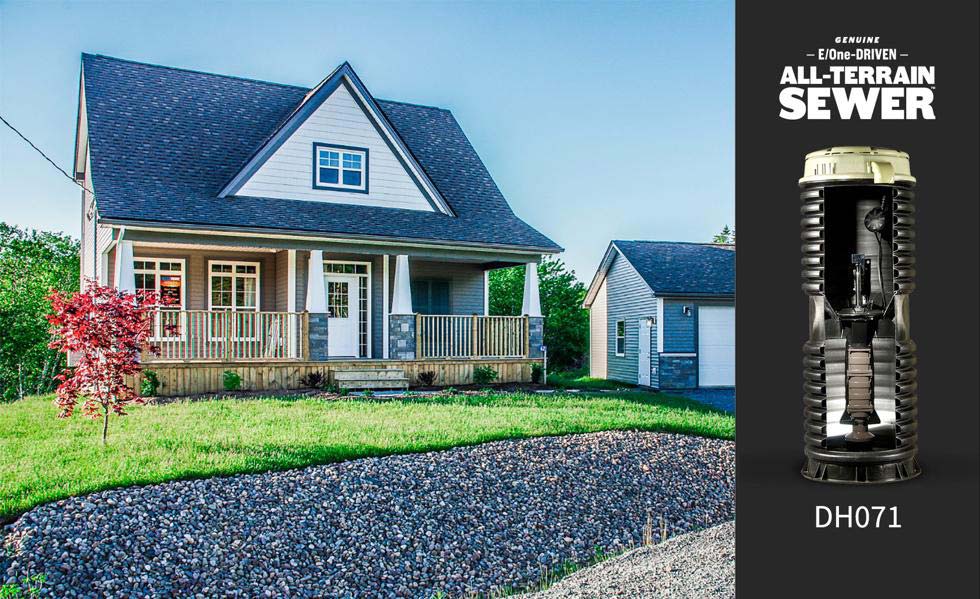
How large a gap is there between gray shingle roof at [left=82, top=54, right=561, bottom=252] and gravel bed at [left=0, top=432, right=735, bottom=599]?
7883 millimetres

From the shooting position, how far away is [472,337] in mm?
16375

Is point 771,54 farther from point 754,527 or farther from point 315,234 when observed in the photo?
point 315,234

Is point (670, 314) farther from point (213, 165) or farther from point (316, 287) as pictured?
point (213, 165)

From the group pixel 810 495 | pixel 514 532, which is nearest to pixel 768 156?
pixel 810 495

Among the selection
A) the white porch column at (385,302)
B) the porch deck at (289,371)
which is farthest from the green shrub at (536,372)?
the white porch column at (385,302)

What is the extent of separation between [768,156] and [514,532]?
19.7 feet

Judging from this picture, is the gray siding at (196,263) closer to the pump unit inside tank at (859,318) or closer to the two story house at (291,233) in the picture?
the two story house at (291,233)

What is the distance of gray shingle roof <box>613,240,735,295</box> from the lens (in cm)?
2116

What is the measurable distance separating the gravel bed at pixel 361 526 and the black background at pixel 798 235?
5.21 meters

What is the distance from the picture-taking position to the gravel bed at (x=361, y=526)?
5848 millimetres

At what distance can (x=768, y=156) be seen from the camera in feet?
4.21

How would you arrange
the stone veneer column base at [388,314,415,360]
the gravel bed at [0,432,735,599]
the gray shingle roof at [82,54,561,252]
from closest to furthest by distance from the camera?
the gravel bed at [0,432,735,599] < the gray shingle roof at [82,54,561,252] < the stone veneer column base at [388,314,415,360]

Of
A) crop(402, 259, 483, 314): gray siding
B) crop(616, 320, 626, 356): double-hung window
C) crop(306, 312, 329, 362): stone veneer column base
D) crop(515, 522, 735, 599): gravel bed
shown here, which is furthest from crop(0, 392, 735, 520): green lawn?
crop(616, 320, 626, 356): double-hung window

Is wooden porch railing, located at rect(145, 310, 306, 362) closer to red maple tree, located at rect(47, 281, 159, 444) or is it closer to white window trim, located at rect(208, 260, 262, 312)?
white window trim, located at rect(208, 260, 262, 312)
